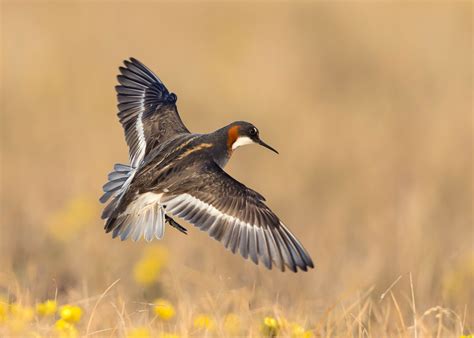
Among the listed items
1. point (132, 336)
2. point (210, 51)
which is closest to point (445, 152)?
point (210, 51)

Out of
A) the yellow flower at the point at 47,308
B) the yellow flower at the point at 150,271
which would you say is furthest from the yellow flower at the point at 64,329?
the yellow flower at the point at 150,271

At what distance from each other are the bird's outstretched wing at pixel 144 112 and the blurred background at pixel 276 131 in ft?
3.15

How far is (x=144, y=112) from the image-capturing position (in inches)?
320

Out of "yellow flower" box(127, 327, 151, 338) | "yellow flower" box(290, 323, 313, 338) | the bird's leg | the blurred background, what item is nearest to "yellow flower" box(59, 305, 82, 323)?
"yellow flower" box(127, 327, 151, 338)

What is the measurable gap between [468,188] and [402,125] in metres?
1.86

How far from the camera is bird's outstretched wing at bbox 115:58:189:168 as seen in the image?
7.86 m

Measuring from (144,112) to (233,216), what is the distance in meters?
1.81

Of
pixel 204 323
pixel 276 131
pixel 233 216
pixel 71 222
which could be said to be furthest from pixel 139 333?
pixel 276 131

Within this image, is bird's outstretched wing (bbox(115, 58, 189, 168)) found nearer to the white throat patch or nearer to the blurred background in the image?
the white throat patch

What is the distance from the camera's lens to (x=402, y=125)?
13.6 meters

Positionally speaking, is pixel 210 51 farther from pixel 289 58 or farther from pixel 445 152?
pixel 445 152

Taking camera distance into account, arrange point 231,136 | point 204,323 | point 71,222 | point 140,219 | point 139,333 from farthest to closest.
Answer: point 71,222
point 231,136
point 140,219
point 204,323
point 139,333

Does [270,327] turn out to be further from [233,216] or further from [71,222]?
[71,222]

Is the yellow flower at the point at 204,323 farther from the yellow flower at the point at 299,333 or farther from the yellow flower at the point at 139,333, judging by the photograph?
the yellow flower at the point at 299,333
